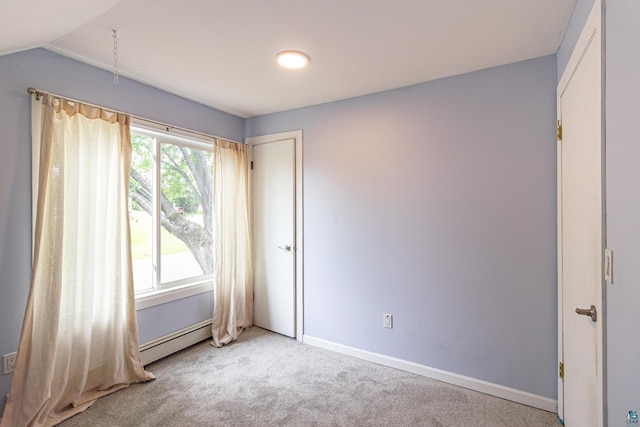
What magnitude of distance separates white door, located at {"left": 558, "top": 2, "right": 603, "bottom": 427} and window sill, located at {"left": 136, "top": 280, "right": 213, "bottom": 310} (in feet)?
9.82

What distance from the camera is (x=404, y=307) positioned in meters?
2.68

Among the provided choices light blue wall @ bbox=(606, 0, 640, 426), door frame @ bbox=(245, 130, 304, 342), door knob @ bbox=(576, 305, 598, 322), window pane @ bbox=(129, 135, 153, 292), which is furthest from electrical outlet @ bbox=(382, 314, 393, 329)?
window pane @ bbox=(129, 135, 153, 292)

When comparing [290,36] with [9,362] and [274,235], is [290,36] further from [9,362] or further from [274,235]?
[9,362]

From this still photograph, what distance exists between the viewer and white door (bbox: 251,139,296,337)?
11.0 ft

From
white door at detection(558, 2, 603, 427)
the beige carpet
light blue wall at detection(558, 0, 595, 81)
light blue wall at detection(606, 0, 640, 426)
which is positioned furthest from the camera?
the beige carpet

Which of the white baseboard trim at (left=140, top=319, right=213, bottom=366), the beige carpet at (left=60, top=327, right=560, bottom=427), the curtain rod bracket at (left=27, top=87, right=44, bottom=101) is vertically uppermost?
the curtain rod bracket at (left=27, top=87, right=44, bottom=101)

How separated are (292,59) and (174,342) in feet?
8.87

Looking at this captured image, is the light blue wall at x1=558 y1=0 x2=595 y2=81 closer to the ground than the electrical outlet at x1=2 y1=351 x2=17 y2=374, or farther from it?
farther from it

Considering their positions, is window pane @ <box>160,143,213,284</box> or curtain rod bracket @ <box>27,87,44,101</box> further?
window pane @ <box>160,143,213,284</box>

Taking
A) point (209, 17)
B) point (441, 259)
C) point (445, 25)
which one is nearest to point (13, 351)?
point (209, 17)

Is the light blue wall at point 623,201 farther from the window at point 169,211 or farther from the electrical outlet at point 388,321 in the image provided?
the window at point 169,211

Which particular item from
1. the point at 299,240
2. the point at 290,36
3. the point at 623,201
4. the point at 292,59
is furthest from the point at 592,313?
the point at 299,240

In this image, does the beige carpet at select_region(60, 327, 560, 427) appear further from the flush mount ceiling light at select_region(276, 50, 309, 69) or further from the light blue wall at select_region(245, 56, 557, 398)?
the flush mount ceiling light at select_region(276, 50, 309, 69)

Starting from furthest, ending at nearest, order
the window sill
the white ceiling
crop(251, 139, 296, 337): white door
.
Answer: crop(251, 139, 296, 337): white door < the window sill < the white ceiling
